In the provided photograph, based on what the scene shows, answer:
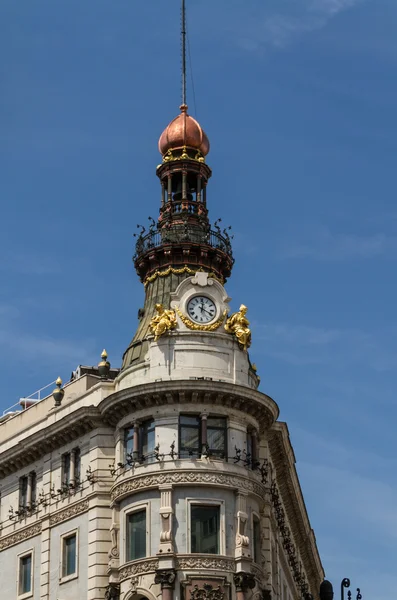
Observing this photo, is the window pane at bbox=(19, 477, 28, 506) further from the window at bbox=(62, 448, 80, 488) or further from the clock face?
the clock face

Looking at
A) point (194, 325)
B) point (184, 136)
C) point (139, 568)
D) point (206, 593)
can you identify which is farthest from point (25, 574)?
point (184, 136)

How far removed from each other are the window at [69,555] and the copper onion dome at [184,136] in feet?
84.8

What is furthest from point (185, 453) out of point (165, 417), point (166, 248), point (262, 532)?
point (166, 248)

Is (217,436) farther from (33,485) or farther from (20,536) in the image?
(20,536)

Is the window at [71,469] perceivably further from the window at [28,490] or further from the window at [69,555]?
the window at [28,490]

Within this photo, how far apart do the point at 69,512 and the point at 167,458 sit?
9.09m

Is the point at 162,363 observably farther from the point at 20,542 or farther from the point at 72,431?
the point at 20,542

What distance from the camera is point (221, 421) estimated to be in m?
76.2

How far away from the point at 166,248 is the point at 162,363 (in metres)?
9.71

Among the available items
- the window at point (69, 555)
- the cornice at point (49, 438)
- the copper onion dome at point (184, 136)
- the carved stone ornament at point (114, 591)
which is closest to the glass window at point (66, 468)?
the cornice at point (49, 438)

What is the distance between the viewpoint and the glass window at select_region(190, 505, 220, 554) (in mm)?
72812

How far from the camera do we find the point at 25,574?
8312cm

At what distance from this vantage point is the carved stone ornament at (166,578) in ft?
233

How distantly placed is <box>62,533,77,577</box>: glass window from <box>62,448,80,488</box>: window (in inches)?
122
